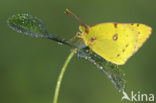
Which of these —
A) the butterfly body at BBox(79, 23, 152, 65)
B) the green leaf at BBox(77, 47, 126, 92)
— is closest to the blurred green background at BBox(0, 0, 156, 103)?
the butterfly body at BBox(79, 23, 152, 65)

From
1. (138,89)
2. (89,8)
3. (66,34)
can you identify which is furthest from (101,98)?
(89,8)

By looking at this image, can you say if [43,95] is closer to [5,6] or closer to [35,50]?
[35,50]

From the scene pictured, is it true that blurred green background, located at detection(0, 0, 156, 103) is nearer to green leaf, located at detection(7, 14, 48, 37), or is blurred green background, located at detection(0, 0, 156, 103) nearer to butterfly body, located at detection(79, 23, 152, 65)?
butterfly body, located at detection(79, 23, 152, 65)

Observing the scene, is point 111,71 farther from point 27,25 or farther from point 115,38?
point 115,38

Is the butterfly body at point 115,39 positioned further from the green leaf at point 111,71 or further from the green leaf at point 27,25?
the green leaf at point 27,25

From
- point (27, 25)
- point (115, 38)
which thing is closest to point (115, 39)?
point (115, 38)

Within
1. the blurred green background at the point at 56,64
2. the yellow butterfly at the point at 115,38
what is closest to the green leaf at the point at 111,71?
the yellow butterfly at the point at 115,38
